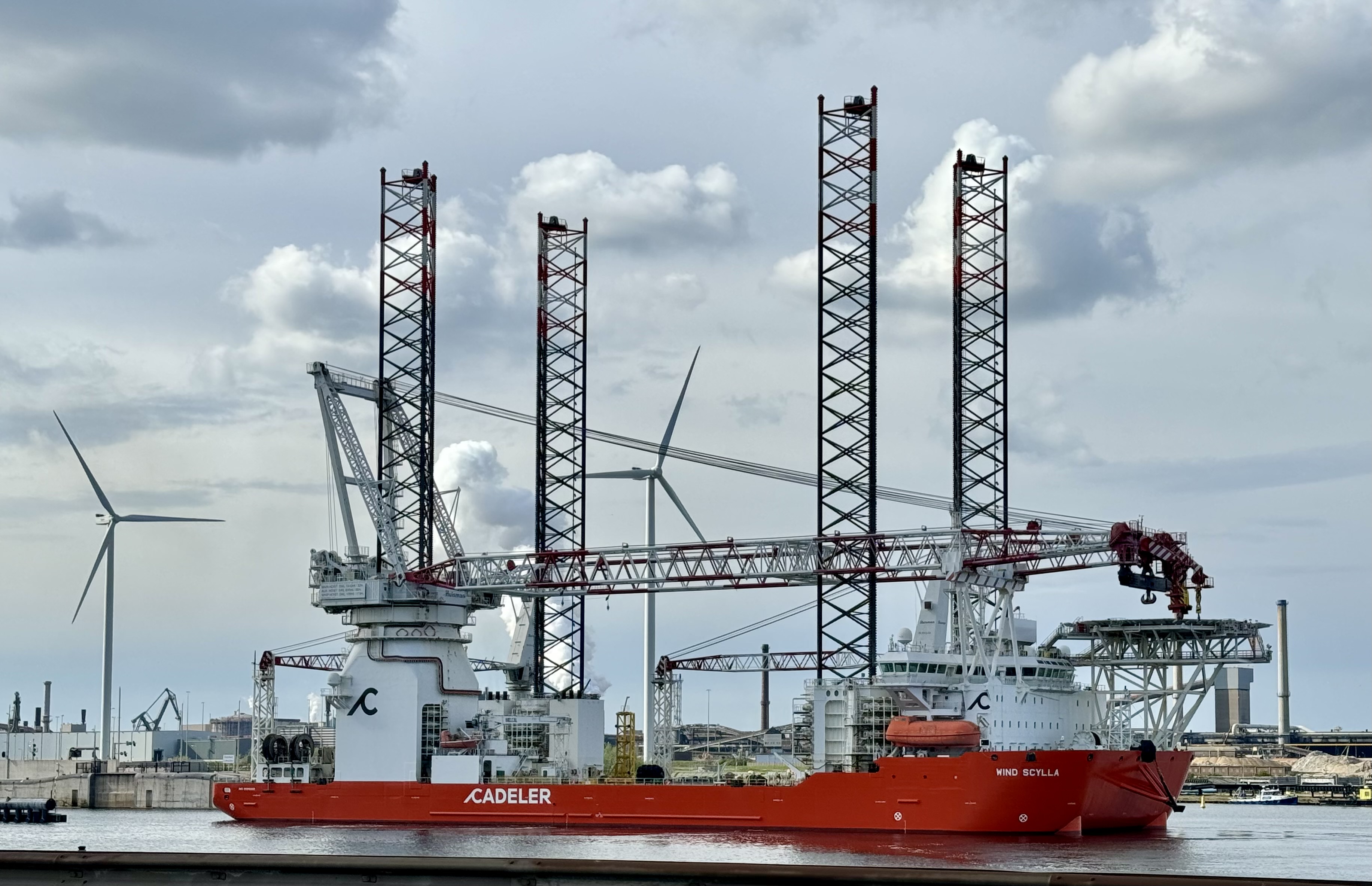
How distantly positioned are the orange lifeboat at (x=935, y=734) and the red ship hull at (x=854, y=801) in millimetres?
558

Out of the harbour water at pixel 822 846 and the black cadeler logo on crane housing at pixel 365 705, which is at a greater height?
the black cadeler logo on crane housing at pixel 365 705

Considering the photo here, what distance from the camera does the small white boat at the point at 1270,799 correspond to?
358 feet

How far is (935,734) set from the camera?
5466 centimetres

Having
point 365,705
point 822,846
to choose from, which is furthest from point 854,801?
point 365,705

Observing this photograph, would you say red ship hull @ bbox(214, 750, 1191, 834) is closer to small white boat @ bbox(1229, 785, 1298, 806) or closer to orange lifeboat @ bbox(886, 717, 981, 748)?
orange lifeboat @ bbox(886, 717, 981, 748)

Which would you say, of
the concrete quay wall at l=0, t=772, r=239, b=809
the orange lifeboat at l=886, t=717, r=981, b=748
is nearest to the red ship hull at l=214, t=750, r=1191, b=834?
the orange lifeboat at l=886, t=717, r=981, b=748

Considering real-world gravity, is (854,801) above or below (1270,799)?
above

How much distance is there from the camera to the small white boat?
109m

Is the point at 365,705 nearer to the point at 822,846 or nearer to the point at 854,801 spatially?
the point at 854,801

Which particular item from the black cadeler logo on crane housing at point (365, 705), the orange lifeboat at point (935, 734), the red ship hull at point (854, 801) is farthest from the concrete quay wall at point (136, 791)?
the orange lifeboat at point (935, 734)

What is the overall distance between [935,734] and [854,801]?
3.88 meters

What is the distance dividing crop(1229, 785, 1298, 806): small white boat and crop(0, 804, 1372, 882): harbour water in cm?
3764

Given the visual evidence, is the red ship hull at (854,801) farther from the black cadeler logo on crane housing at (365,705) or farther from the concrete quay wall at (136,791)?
the concrete quay wall at (136,791)

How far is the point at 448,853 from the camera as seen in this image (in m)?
50.2
